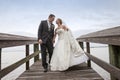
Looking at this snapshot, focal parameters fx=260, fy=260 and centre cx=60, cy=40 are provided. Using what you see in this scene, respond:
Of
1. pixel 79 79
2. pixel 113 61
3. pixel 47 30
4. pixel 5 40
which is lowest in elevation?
pixel 79 79

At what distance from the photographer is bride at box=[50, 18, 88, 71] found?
22.4ft

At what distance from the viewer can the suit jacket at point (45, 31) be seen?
6.59m

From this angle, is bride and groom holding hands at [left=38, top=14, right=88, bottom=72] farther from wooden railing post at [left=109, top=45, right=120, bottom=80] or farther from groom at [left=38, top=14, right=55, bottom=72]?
wooden railing post at [left=109, top=45, right=120, bottom=80]

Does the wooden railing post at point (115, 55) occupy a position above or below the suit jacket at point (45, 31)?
below

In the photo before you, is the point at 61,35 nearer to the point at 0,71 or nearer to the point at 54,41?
the point at 54,41

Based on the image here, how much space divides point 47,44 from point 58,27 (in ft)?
1.76

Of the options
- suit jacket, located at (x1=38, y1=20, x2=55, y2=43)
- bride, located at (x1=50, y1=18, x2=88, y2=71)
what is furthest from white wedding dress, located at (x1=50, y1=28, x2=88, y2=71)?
suit jacket, located at (x1=38, y1=20, x2=55, y2=43)

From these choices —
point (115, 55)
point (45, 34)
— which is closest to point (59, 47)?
point (45, 34)

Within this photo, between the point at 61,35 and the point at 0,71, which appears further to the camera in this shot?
the point at 61,35

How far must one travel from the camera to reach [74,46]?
7.04 m

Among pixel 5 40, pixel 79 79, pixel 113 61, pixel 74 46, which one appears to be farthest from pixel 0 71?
pixel 74 46

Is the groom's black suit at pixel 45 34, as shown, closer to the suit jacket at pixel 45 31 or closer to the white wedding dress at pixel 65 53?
the suit jacket at pixel 45 31

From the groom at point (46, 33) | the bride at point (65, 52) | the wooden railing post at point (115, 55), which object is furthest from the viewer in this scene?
the bride at point (65, 52)

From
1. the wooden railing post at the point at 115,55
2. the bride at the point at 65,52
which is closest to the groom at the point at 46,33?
the bride at the point at 65,52
